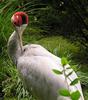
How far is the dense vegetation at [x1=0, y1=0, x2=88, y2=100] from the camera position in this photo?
5.30 meters

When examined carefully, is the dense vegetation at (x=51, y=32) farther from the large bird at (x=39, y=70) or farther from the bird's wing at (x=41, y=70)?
the bird's wing at (x=41, y=70)

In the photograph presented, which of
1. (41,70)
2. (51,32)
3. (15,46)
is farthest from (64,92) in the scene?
(51,32)

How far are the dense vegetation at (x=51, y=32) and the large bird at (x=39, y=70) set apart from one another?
1.32 metres

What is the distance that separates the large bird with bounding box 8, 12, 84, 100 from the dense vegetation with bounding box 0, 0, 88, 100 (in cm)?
132

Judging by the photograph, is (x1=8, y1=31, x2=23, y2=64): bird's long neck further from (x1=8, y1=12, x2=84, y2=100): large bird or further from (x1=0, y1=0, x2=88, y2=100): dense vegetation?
(x1=0, y1=0, x2=88, y2=100): dense vegetation

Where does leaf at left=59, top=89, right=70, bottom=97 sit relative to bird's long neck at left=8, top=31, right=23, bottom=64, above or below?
above

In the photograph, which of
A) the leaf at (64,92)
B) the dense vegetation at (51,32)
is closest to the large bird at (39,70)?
the dense vegetation at (51,32)

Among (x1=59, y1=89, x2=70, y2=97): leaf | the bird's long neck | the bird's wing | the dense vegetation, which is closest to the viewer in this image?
(x1=59, y1=89, x2=70, y2=97): leaf

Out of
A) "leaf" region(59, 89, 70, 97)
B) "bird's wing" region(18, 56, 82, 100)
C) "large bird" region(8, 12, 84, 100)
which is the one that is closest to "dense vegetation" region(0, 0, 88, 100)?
"large bird" region(8, 12, 84, 100)

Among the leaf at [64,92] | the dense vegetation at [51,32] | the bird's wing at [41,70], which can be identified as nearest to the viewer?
the leaf at [64,92]

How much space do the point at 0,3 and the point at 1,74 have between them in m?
1.49

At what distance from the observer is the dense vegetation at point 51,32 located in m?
5.30

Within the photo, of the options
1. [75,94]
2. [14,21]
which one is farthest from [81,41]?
[75,94]

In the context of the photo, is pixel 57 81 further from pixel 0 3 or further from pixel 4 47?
pixel 0 3
